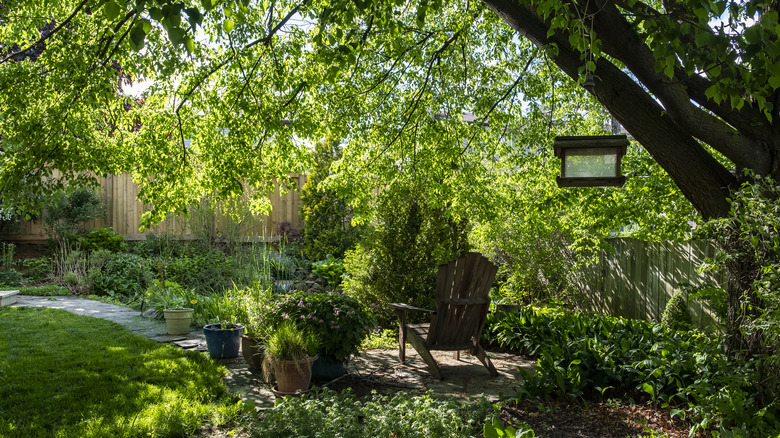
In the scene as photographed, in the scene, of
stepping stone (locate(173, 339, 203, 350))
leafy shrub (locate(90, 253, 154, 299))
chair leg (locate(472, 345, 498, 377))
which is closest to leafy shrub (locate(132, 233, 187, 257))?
leafy shrub (locate(90, 253, 154, 299))

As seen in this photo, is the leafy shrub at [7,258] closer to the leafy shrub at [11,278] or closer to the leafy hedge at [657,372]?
Result: the leafy shrub at [11,278]

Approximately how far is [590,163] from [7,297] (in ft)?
23.7

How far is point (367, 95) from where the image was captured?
18.9ft

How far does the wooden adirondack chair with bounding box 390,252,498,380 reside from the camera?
14.5 ft

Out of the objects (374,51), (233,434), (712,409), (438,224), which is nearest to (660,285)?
(438,224)

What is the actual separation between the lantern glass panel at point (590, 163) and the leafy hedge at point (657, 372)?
1.08 m

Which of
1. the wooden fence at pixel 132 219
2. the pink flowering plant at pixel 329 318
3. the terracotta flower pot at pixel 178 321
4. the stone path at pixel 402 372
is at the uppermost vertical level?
the wooden fence at pixel 132 219

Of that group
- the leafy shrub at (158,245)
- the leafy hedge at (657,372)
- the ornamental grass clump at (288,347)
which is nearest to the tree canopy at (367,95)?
the leafy hedge at (657,372)

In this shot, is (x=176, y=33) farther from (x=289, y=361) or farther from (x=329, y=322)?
(x=329, y=322)

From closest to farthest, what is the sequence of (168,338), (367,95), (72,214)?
1. (168,338)
2. (367,95)
3. (72,214)

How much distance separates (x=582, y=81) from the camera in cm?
290

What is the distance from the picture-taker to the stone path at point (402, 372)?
3941 mm

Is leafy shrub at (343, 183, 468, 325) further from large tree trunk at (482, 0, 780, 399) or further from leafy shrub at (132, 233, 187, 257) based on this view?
leafy shrub at (132, 233, 187, 257)

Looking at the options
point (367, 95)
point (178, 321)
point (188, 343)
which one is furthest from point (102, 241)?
point (367, 95)
